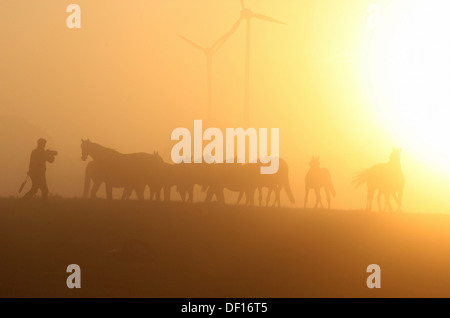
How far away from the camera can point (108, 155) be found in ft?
129

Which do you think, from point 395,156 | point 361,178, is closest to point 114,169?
point 361,178

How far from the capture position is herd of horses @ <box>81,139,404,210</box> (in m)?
39.2

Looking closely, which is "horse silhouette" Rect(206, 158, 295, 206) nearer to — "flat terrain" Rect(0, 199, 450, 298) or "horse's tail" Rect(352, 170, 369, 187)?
"horse's tail" Rect(352, 170, 369, 187)

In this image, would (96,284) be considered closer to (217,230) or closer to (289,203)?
(217,230)

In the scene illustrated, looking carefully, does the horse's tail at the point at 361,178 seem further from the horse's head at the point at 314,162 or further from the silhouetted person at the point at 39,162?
the silhouetted person at the point at 39,162

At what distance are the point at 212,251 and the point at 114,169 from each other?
12.4 metres

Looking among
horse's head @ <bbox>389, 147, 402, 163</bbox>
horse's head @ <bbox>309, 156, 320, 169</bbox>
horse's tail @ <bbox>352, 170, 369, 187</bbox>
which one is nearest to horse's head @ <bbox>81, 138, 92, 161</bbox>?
horse's head @ <bbox>309, 156, 320, 169</bbox>

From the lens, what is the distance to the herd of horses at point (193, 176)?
129ft

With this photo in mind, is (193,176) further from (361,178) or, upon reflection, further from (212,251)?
(212,251)

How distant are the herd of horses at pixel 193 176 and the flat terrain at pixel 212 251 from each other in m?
4.06

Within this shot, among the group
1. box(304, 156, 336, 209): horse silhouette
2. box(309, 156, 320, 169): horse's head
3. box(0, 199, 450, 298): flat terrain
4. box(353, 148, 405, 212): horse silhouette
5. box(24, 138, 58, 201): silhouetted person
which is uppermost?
box(309, 156, 320, 169): horse's head

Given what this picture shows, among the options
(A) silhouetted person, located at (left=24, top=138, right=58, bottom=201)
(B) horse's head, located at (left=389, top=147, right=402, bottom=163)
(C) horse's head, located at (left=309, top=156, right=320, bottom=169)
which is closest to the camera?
(A) silhouetted person, located at (left=24, top=138, right=58, bottom=201)

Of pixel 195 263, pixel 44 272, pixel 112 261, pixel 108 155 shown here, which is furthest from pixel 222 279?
pixel 108 155

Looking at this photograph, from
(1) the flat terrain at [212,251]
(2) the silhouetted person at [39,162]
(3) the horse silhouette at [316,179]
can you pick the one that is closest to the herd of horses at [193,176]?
(3) the horse silhouette at [316,179]
